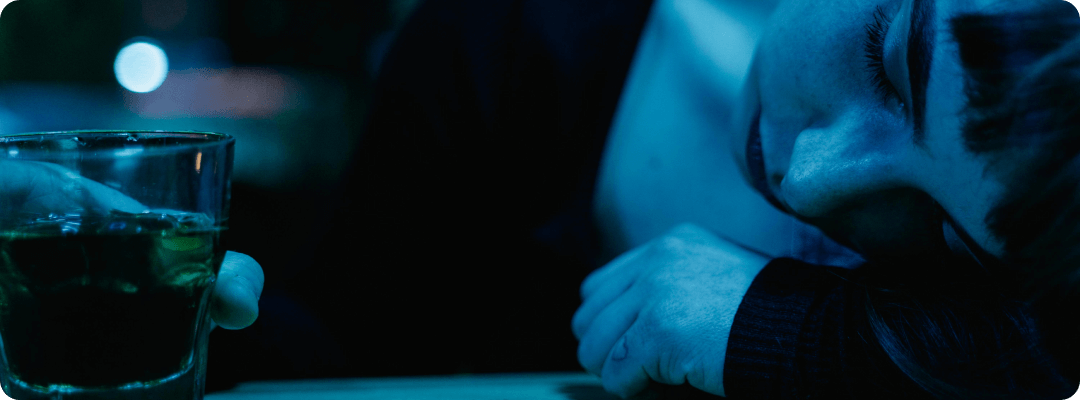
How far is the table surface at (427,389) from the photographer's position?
58 centimetres

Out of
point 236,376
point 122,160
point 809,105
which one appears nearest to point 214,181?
point 122,160

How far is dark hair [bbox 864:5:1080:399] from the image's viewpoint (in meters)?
0.40

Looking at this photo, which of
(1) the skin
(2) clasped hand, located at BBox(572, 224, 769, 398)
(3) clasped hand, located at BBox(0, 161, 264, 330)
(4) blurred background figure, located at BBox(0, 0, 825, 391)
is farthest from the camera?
(4) blurred background figure, located at BBox(0, 0, 825, 391)

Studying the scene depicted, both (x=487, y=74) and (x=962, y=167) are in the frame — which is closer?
(x=962, y=167)

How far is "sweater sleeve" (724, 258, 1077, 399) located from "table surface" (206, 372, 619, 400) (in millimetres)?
144

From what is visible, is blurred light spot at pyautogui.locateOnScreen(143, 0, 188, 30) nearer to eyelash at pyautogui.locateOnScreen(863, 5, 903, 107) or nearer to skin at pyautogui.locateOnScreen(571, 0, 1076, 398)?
skin at pyautogui.locateOnScreen(571, 0, 1076, 398)

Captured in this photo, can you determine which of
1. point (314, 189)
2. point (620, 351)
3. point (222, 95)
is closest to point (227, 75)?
point (222, 95)

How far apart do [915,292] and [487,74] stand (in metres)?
0.63

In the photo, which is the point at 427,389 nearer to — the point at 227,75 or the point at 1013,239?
the point at 1013,239

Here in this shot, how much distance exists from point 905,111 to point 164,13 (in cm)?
176

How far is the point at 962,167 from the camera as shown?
436 mm

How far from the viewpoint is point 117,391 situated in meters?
0.35

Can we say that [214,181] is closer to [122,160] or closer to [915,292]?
[122,160]

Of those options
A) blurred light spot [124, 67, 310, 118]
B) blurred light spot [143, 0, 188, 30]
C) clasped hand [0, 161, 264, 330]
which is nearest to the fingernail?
clasped hand [0, 161, 264, 330]
